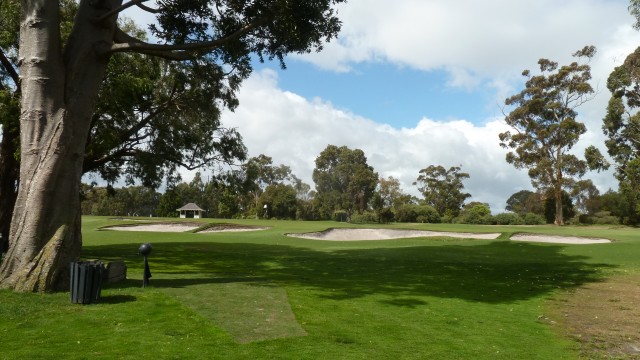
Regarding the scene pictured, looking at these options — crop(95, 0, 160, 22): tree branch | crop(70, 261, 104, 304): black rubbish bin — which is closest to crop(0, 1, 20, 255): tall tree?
crop(95, 0, 160, 22): tree branch

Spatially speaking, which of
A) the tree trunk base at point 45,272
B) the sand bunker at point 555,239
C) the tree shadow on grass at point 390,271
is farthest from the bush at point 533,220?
the tree trunk base at point 45,272

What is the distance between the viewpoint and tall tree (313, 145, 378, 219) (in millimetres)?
90812

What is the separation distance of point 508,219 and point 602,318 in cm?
4871

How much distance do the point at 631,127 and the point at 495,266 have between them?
42.6m

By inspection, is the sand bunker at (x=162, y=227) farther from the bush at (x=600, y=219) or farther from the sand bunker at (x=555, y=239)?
the bush at (x=600, y=219)

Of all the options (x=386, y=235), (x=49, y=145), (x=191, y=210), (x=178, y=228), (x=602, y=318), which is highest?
(x=49, y=145)

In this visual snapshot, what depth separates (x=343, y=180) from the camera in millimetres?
101375

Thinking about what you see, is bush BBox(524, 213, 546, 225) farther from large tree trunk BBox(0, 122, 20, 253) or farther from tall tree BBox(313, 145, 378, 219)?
large tree trunk BBox(0, 122, 20, 253)

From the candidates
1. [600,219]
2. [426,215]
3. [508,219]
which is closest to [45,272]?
[508,219]

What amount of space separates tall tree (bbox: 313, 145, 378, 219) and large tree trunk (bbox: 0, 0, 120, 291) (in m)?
77.3

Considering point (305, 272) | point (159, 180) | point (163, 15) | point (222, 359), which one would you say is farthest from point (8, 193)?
point (222, 359)

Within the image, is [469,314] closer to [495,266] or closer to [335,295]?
[335,295]

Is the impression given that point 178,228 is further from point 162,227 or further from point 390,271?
point 390,271

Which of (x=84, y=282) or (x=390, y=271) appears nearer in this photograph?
(x=84, y=282)
